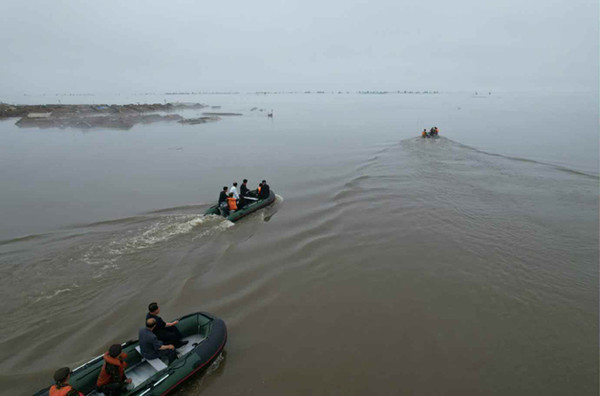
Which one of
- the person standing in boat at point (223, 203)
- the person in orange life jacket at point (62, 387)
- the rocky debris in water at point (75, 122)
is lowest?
the person in orange life jacket at point (62, 387)

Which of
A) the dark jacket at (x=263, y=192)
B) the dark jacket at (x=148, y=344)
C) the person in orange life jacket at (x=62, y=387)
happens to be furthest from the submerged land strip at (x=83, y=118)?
the person in orange life jacket at (x=62, y=387)

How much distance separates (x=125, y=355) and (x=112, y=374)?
36 centimetres

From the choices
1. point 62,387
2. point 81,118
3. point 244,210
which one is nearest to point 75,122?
point 81,118

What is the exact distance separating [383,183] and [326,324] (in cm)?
1449

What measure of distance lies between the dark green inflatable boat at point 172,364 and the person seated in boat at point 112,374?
23cm

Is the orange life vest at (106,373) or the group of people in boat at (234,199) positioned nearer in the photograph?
the orange life vest at (106,373)

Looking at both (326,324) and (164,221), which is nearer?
(326,324)

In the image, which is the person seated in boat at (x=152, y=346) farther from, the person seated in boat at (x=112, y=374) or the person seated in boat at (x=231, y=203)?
the person seated in boat at (x=231, y=203)

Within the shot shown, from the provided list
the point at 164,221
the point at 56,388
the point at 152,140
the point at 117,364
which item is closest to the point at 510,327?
the point at 117,364

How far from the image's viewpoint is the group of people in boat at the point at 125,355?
5.23 metres

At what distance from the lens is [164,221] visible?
14734 millimetres

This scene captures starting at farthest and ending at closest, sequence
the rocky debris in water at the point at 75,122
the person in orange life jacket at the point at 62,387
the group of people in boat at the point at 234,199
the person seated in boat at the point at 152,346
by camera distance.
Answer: the rocky debris in water at the point at 75,122 < the group of people in boat at the point at 234,199 < the person seated in boat at the point at 152,346 < the person in orange life jacket at the point at 62,387

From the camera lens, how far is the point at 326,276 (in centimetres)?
1120

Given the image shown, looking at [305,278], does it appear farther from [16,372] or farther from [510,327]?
[16,372]
